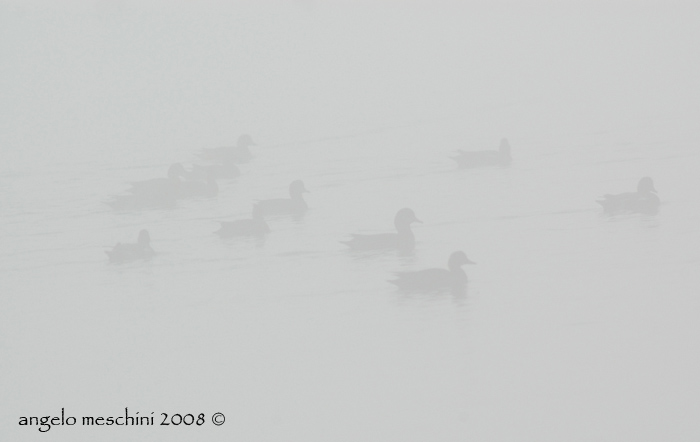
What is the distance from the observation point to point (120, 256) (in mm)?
22750

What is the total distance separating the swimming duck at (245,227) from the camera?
24219 mm

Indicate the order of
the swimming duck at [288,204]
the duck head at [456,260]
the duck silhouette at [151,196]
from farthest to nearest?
the duck silhouette at [151,196] < the swimming duck at [288,204] < the duck head at [456,260]

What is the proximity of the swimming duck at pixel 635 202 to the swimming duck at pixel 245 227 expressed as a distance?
6.27 meters

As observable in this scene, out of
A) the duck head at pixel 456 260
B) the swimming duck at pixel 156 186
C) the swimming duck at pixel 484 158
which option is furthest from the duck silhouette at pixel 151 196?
the duck head at pixel 456 260

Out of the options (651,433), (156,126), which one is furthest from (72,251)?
(156,126)

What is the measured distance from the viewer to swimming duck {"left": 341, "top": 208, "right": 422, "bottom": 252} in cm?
2211

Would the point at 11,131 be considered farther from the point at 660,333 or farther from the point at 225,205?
the point at 660,333

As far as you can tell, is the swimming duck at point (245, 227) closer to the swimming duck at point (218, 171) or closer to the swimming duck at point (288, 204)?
the swimming duck at point (288, 204)

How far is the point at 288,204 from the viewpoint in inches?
1051

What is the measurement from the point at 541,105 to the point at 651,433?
36.6 meters

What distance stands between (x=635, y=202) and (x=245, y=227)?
23.7ft

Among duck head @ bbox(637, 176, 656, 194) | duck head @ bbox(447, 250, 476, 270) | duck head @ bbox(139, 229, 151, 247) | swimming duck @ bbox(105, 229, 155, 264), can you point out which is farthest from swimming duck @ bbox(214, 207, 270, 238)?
A: duck head @ bbox(637, 176, 656, 194)

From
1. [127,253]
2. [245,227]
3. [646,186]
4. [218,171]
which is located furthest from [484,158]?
[127,253]

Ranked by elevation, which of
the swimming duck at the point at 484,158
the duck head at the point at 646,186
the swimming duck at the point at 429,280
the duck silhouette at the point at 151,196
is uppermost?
the swimming duck at the point at 484,158
